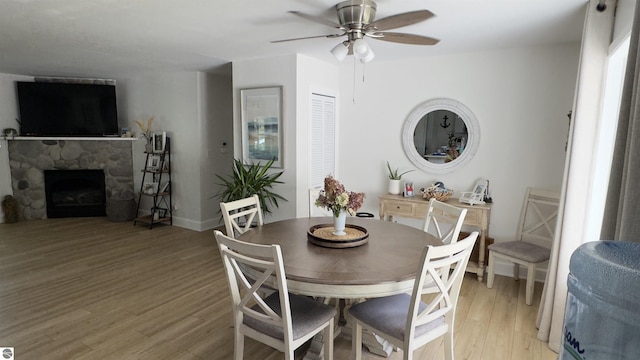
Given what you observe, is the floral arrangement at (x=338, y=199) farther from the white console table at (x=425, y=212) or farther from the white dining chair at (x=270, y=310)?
the white console table at (x=425, y=212)

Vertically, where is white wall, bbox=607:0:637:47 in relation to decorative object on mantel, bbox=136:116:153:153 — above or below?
above

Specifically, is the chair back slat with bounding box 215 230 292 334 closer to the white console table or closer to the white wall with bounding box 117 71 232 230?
the white console table

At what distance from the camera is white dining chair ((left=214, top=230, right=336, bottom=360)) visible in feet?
5.42

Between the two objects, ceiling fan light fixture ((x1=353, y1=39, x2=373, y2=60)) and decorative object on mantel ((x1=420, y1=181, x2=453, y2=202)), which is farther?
A: decorative object on mantel ((x1=420, y1=181, x2=453, y2=202))

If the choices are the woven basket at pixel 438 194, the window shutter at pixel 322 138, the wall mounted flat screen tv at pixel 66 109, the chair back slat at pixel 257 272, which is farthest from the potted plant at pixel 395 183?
the wall mounted flat screen tv at pixel 66 109

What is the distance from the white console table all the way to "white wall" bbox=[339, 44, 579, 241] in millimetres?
360

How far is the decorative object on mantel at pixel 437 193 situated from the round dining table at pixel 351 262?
1.28 metres

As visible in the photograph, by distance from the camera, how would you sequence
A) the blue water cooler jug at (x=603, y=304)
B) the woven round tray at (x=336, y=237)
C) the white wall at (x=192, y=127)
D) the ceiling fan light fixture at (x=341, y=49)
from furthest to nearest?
the white wall at (x=192, y=127), the ceiling fan light fixture at (x=341, y=49), the woven round tray at (x=336, y=237), the blue water cooler jug at (x=603, y=304)

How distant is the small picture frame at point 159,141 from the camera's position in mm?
5445

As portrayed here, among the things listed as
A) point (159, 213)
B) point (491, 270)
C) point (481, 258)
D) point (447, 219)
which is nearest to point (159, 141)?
point (159, 213)

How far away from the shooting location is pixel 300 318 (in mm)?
1893

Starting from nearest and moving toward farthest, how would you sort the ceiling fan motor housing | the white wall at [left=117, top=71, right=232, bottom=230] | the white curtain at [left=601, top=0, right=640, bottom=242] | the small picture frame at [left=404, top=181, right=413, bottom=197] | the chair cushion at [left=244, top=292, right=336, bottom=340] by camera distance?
the white curtain at [left=601, top=0, right=640, bottom=242] → the chair cushion at [left=244, top=292, right=336, bottom=340] → the ceiling fan motor housing → the small picture frame at [left=404, top=181, right=413, bottom=197] → the white wall at [left=117, top=71, right=232, bottom=230]

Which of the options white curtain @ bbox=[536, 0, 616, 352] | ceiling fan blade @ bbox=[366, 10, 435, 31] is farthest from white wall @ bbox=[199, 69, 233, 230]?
white curtain @ bbox=[536, 0, 616, 352]

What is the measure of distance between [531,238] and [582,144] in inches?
57.8
